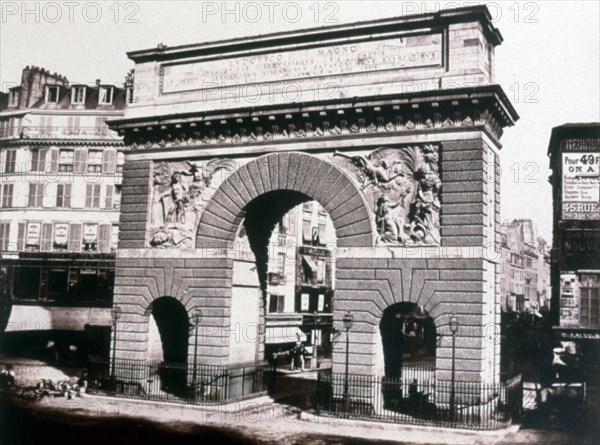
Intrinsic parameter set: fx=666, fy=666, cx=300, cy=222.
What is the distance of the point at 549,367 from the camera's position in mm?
31594

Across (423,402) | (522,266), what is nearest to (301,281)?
(423,402)

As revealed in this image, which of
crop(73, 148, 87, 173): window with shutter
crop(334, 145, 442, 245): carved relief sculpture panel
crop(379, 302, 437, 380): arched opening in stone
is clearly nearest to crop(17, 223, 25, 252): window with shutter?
crop(73, 148, 87, 173): window with shutter

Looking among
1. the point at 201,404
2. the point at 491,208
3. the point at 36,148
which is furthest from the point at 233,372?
the point at 36,148

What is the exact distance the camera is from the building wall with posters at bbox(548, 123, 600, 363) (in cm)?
3562

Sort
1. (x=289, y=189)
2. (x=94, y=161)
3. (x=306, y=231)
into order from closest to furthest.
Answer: (x=289, y=189)
(x=94, y=161)
(x=306, y=231)

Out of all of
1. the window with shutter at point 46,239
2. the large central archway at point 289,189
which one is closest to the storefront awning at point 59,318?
the window with shutter at point 46,239

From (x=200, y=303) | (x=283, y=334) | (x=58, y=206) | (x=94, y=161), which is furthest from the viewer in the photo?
(x=94, y=161)

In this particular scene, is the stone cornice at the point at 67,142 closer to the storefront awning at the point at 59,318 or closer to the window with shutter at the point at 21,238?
the window with shutter at the point at 21,238

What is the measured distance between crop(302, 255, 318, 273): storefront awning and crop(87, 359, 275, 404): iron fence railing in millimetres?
24505

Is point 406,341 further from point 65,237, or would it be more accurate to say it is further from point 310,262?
point 65,237

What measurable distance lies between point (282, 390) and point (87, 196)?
2307 cm

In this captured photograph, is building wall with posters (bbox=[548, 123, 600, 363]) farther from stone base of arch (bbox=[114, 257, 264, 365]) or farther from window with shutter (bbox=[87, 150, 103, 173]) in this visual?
window with shutter (bbox=[87, 150, 103, 173])

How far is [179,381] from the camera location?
2491 centimetres

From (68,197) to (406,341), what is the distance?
27.9 m
